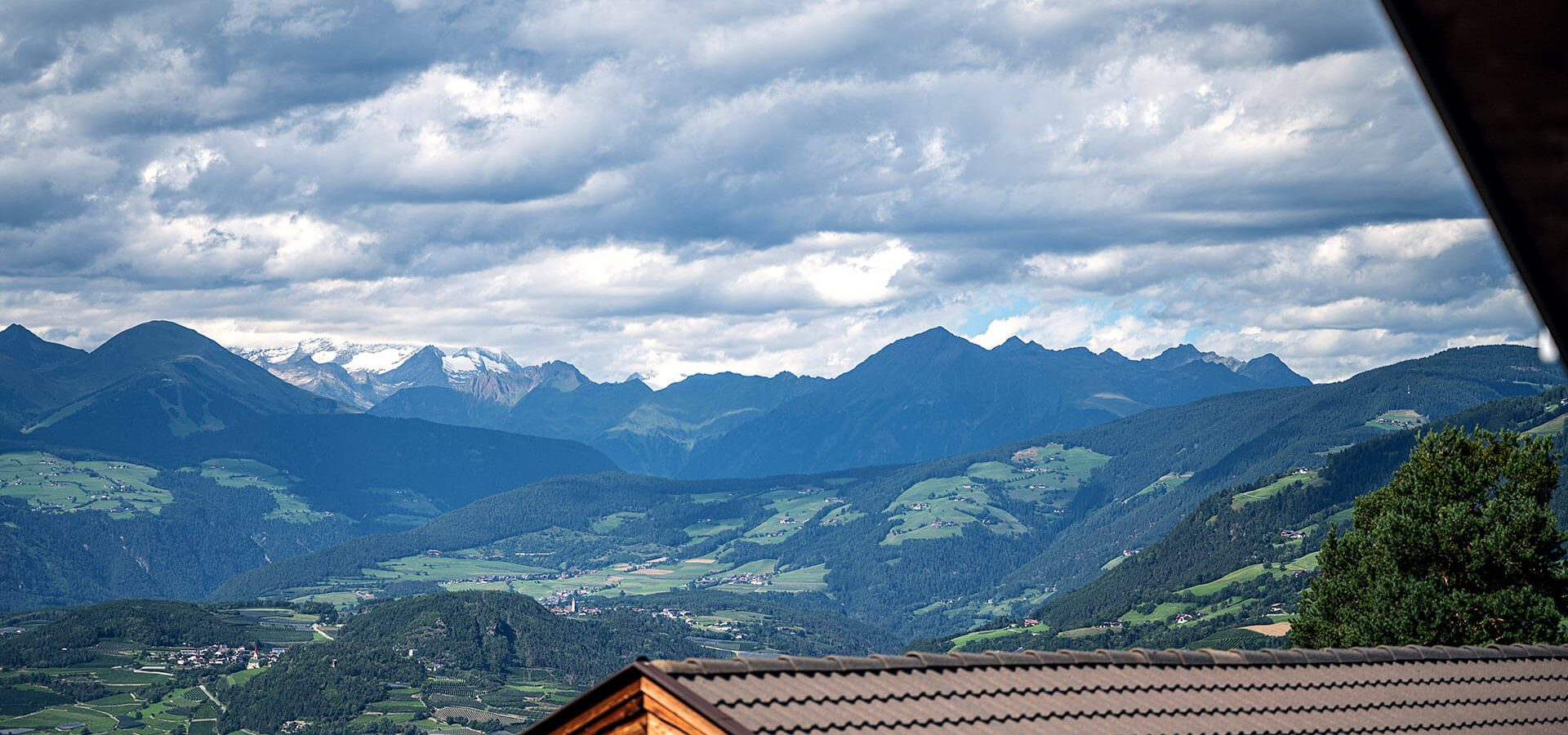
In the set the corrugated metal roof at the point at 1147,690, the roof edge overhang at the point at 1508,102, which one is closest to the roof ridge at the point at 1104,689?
the corrugated metal roof at the point at 1147,690

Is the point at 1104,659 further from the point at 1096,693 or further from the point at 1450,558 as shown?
the point at 1450,558

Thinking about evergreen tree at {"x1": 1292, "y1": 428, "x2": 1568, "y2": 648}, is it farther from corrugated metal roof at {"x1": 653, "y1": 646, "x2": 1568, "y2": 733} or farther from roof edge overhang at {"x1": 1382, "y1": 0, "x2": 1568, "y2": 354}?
→ roof edge overhang at {"x1": 1382, "y1": 0, "x2": 1568, "y2": 354}

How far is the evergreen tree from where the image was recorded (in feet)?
161

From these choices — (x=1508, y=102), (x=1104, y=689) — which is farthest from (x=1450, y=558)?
(x=1508, y=102)

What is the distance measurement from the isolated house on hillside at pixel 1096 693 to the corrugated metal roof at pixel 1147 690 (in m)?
0.03

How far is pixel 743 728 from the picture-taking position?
47.2ft

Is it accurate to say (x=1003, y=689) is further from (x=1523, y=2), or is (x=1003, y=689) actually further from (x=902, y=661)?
(x=1523, y=2)

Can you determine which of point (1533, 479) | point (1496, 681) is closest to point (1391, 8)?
point (1496, 681)

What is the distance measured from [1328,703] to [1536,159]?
19.8m

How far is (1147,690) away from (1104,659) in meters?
1.00

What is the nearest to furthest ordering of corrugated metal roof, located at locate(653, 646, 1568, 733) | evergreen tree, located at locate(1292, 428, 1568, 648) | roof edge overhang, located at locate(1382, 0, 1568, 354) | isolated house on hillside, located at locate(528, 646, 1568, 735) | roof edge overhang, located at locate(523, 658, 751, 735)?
roof edge overhang, located at locate(1382, 0, 1568, 354)
roof edge overhang, located at locate(523, 658, 751, 735)
isolated house on hillside, located at locate(528, 646, 1568, 735)
corrugated metal roof, located at locate(653, 646, 1568, 733)
evergreen tree, located at locate(1292, 428, 1568, 648)

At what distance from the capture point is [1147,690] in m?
19.1

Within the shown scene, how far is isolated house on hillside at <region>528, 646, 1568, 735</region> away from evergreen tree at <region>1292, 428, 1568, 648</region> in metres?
28.3

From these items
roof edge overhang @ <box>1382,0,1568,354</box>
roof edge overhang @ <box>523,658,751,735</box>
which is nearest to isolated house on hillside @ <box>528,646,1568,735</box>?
roof edge overhang @ <box>523,658,751,735</box>
